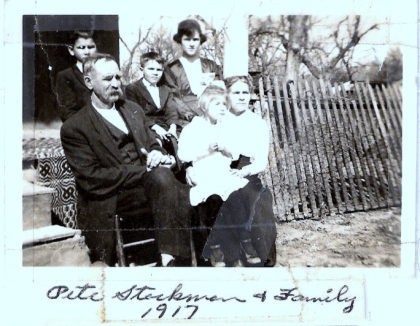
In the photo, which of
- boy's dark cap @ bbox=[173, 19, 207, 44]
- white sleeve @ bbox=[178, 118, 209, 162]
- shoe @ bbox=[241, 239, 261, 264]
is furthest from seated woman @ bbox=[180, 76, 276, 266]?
boy's dark cap @ bbox=[173, 19, 207, 44]

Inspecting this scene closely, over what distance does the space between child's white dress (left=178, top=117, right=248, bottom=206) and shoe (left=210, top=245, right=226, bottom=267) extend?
0.41m

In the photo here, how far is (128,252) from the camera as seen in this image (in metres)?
4.52

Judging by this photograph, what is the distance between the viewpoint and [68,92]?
448 centimetres

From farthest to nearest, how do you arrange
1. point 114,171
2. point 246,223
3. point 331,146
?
point 331,146 → point 246,223 → point 114,171

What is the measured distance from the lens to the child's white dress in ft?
15.0

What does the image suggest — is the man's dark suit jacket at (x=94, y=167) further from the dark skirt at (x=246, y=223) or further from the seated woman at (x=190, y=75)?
the dark skirt at (x=246, y=223)

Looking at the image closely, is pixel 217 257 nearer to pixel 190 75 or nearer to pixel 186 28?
pixel 190 75

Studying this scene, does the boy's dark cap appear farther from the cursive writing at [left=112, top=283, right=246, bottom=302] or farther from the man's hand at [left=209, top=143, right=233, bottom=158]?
the cursive writing at [left=112, top=283, right=246, bottom=302]

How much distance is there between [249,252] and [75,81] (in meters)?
2.02

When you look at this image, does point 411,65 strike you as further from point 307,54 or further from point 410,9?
point 307,54

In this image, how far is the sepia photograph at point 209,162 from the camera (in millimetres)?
4477

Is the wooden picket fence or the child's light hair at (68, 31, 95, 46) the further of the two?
the wooden picket fence

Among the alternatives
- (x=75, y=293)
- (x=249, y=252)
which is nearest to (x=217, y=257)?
(x=249, y=252)

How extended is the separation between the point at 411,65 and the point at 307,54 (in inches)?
34.8
